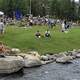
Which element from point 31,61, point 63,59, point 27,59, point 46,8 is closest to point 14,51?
point 27,59

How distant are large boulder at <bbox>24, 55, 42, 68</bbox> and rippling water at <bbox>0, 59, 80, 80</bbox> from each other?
655mm

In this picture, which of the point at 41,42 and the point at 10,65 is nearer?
the point at 10,65

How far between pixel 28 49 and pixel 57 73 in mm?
8912

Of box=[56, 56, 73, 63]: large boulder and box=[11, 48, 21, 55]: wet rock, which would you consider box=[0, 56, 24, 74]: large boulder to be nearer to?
box=[11, 48, 21, 55]: wet rock

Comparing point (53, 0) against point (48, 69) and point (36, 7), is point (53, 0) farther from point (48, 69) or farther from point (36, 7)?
point (48, 69)

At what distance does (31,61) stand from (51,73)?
3341 mm

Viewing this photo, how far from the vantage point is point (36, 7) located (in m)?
108

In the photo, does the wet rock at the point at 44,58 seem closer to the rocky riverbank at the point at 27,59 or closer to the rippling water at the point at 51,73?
the rocky riverbank at the point at 27,59

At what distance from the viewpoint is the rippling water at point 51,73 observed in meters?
29.4

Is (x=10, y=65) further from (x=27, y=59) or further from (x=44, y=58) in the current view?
(x=44, y=58)

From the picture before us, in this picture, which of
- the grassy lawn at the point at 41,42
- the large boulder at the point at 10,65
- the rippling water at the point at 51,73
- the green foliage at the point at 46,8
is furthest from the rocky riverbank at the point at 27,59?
the green foliage at the point at 46,8

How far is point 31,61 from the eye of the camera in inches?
1332

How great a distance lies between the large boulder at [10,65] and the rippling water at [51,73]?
0.54m

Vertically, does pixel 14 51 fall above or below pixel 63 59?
above
